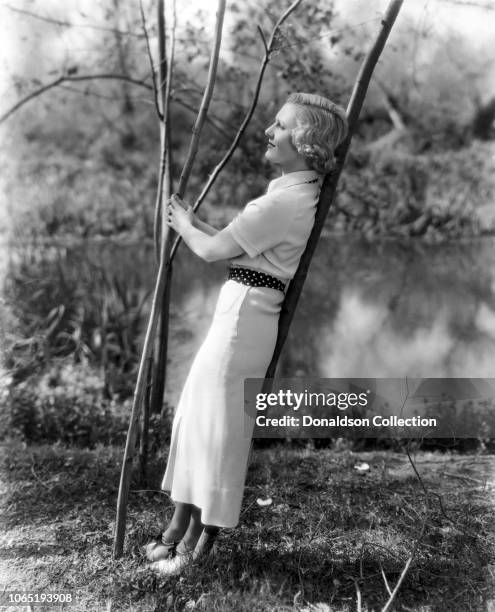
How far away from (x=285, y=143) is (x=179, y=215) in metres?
0.36

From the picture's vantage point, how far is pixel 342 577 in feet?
6.37

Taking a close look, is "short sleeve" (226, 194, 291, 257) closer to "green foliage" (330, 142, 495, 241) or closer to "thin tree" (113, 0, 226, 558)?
"thin tree" (113, 0, 226, 558)

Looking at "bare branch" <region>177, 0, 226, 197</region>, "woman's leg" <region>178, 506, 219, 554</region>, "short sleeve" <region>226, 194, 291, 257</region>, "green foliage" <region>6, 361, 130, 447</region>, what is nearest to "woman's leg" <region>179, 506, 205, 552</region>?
"woman's leg" <region>178, 506, 219, 554</region>

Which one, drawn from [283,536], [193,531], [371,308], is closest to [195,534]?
[193,531]

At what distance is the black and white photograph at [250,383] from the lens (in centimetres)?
180

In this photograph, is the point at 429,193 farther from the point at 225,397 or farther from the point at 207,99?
the point at 225,397

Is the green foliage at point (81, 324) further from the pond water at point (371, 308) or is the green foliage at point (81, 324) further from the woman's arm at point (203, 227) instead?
the woman's arm at point (203, 227)

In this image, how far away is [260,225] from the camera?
1714 mm

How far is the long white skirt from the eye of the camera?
5.85ft

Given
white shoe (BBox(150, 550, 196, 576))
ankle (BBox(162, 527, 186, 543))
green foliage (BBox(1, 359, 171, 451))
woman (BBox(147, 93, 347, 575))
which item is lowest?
green foliage (BBox(1, 359, 171, 451))

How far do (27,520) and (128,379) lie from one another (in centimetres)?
171

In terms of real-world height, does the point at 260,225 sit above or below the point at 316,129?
below

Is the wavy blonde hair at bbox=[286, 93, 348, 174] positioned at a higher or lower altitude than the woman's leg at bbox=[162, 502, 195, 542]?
higher

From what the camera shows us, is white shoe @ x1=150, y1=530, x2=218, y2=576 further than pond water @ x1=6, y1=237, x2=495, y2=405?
No
